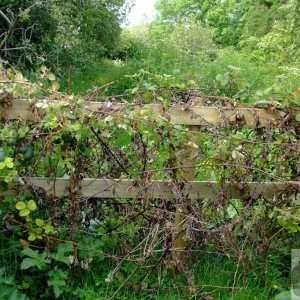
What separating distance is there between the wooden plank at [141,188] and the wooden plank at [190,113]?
0.40 m

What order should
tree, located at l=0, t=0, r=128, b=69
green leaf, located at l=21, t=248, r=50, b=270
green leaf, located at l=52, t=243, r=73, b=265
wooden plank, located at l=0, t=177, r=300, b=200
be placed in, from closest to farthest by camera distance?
green leaf, located at l=21, t=248, r=50, b=270 → green leaf, located at l=52, t=243, r=73, b=265 → wooden plank, located at l=0, t=177, r=300, b=200 → tree, located at l=0, t=0, r=128, b=69

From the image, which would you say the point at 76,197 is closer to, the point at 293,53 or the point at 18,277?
the point at 18,277

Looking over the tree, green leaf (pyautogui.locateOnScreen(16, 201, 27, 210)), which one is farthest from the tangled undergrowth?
the tree

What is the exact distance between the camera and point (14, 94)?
2.83 meters

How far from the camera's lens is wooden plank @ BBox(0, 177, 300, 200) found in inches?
121

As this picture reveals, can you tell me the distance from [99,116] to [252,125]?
92 centimetres

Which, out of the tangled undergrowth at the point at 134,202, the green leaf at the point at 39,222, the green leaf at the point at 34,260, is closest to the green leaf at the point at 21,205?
the tangled undergrowth at the point at 134,202

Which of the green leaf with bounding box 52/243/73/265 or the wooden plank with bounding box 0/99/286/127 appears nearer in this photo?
the wooden plank with bounding box 0/99/286/127

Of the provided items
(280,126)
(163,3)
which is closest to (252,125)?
(280,126)

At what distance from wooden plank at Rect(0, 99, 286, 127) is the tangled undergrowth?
0.02 metres

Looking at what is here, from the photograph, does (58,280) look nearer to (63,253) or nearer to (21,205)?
(63,253)

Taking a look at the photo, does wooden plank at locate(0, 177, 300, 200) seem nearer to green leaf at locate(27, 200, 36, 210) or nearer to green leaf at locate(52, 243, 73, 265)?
green leaf at locate(27, 200, 36, 210)

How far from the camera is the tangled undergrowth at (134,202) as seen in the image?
285 centimetres

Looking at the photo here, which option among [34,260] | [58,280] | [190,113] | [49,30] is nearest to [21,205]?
[34,260]
